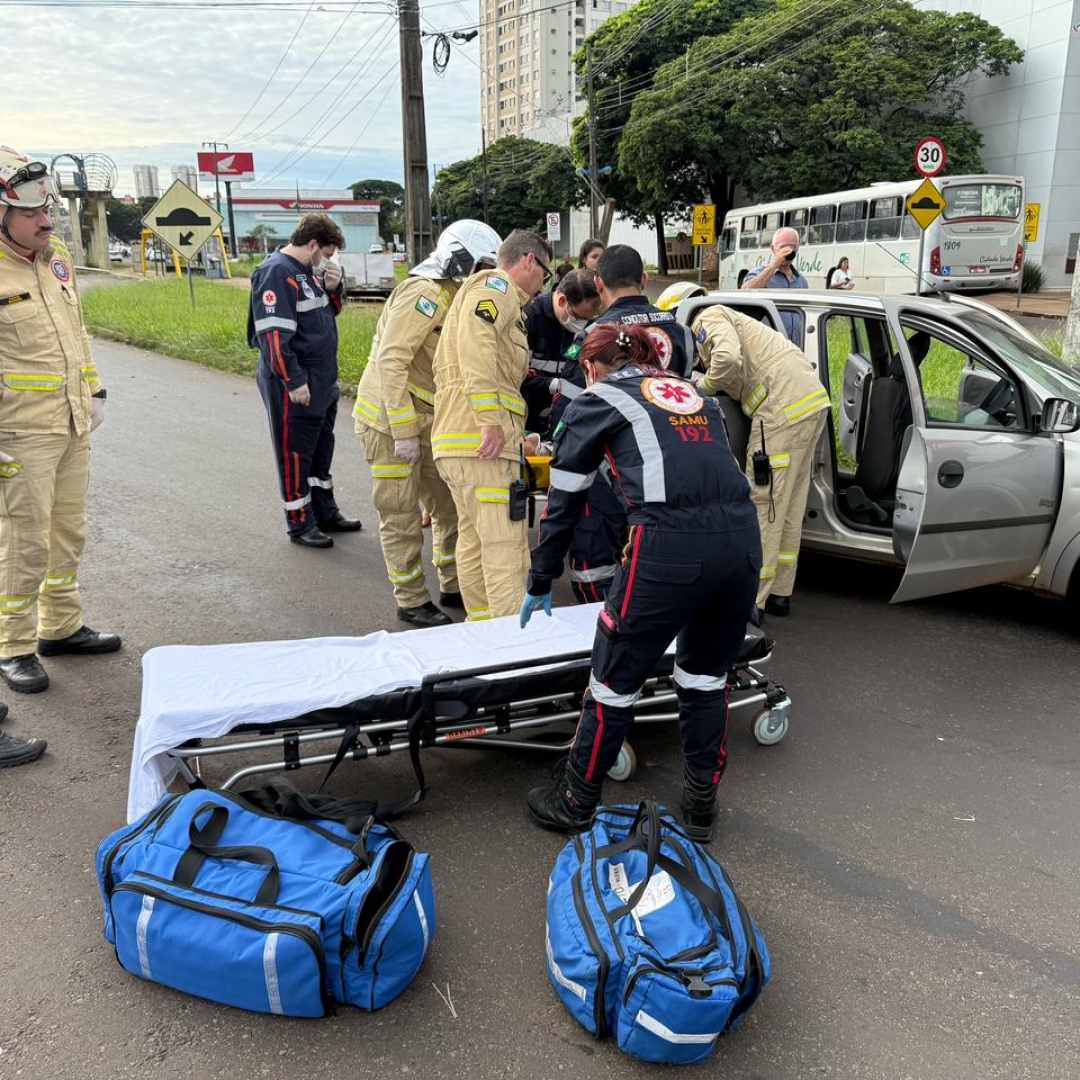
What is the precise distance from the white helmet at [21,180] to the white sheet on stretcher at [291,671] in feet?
6.61

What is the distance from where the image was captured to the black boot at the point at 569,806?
10.5 feet

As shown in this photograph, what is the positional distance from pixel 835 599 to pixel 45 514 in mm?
4264

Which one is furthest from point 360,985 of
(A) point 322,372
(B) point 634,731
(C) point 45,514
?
(A) point 322,372

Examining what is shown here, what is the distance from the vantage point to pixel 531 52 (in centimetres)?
12031

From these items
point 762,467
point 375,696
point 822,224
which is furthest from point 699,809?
point 822,224

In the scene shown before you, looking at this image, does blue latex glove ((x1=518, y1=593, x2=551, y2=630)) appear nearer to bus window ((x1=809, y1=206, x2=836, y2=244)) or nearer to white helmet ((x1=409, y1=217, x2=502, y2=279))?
white helmet ((x1=409, y1=217, x2=502, y2=279))

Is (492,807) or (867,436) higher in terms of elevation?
(867,436)

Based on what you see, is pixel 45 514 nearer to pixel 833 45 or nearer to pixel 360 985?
pixel 360 985

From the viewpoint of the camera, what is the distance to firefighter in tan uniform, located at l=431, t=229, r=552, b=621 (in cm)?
427

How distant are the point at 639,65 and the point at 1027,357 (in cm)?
4753

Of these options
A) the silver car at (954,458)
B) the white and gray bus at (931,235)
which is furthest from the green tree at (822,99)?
the silver car at (954,458)

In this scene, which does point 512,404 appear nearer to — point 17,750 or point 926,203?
point 17,750

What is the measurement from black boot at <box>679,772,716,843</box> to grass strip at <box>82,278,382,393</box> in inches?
371

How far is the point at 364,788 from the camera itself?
3.54 m
